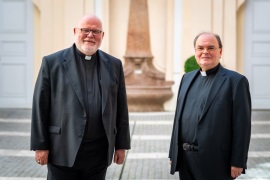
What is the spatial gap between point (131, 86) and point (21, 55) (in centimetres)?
312

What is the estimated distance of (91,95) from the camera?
3.09m

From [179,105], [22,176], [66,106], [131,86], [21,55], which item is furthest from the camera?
[21,55]

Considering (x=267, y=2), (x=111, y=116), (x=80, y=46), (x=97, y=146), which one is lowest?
(x=97, y=146)

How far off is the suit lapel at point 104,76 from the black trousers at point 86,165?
0.28 m

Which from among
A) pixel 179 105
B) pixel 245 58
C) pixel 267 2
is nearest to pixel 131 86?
pixel 245 58

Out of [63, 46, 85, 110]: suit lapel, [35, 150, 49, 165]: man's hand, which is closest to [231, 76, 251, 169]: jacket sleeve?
[63, 46, 85, 110]: suit lapel

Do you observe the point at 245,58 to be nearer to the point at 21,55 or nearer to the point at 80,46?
the point at 21,55

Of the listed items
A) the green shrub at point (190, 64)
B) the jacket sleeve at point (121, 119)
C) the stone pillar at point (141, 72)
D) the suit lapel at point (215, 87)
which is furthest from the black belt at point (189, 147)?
the stone pillar at point (141, 72)

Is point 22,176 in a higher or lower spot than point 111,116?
lower

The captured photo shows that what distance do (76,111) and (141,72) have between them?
8.07 meters

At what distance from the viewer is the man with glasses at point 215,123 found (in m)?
3.04

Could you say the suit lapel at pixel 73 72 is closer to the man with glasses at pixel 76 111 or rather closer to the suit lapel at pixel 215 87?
the man with glasses at pixel 76 111

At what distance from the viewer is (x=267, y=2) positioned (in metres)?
11.3

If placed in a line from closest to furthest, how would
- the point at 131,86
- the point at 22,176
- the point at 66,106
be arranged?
the point at 66,106
the point at 22,176
the point at 131,86
